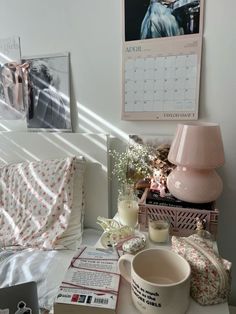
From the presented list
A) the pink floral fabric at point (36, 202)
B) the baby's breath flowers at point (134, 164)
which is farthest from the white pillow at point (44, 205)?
the baby's breath flowers at point (134, 164)

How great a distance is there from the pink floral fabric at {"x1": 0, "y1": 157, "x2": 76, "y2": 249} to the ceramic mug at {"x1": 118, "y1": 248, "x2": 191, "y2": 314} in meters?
0.65

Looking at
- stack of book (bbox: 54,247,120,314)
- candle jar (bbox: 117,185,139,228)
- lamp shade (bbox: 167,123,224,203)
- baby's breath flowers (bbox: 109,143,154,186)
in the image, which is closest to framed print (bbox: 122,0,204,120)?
baby's breath flowers (bbox: 109,143,154,186)

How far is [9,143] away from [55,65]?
52 centimetres

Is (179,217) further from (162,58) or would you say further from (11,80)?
(11,80)

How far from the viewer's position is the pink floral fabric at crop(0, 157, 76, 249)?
128 centimetres

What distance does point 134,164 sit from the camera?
1262mm

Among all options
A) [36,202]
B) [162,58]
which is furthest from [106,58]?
[36,202]

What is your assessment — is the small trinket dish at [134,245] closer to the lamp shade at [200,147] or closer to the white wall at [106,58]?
the lamp shade at [200,147]

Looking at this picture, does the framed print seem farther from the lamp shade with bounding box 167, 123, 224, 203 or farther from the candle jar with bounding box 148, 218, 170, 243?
the candle jar with bounding box 148, 218, 170, 243

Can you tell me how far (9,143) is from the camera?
4.84ft

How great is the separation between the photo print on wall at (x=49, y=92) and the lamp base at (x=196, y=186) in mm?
711

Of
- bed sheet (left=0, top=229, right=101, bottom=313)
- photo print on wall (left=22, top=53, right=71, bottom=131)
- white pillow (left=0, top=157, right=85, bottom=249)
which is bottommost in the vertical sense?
bed sheet (left=0, top=229, right=101, bottom=313)

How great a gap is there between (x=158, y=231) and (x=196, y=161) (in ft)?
0.92

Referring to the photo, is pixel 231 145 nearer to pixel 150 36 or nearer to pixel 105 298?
pixel 150 36
